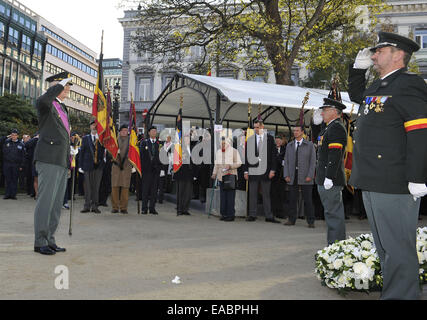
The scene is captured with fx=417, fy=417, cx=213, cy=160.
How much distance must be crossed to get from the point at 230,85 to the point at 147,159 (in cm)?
303

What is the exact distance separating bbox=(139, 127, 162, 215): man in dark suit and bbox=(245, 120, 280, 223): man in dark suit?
7.55ft

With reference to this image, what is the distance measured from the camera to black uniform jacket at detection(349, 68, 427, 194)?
3.03 metres

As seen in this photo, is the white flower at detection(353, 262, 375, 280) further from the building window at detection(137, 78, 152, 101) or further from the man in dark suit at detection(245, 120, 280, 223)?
the building window at detection(137, 78, 152, 101)

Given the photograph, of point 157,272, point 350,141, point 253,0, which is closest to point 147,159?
point 350,141

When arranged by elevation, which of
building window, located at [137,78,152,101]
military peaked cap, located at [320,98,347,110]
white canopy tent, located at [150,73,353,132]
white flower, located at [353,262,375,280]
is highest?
building window, located at [137,78,152,101]

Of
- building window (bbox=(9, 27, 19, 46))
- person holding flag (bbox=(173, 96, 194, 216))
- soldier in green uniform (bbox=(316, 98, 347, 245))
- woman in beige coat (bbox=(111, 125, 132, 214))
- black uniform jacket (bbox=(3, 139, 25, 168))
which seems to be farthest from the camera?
building window (bbox=(9, 27, 19, 46))

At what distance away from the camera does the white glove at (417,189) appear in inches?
117

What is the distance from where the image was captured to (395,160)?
3201mm

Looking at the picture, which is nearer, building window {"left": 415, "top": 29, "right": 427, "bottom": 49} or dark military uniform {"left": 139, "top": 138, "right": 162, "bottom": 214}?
dark military uniform {"left": 139, "top": 138, "right": 162, "bottom": 214}

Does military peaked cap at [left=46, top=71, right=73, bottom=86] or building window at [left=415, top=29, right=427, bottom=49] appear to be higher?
building window at [left=415, top=29, right=427, bottom=49]

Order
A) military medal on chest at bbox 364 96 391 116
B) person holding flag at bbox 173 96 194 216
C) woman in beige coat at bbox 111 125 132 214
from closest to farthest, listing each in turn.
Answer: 1. military medal on chest at bbox 364 96 391 116
2. woman in beige coat at bbox 111 125 132 214
3. person holding flag at bbox 173 96 194 216

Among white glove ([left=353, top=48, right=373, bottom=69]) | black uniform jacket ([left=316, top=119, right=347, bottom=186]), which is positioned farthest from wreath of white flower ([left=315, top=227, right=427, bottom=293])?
white glove ([left=353, top=48, right=373, bottom=69])
